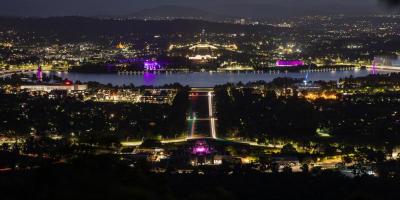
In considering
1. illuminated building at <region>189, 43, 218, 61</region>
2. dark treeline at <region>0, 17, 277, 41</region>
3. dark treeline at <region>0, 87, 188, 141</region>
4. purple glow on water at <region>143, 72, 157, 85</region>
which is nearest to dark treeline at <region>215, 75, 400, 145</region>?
dark treeline at <region>0, 87, 188, 141</region>

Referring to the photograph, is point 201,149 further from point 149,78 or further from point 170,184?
point 149,78

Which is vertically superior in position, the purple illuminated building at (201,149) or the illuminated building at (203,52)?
the purple illuminated building at (201,149)

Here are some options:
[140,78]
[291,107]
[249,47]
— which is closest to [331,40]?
[249,47]

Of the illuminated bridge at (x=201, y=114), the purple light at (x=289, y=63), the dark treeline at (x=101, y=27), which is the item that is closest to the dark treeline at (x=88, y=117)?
the illuminated bridge at (x=201, y=114)

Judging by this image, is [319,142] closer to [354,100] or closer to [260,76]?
[354,100]

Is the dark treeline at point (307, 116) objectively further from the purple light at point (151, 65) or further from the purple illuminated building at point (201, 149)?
the purple light at point (151, 65)


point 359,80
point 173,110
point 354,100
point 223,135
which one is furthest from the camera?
point 359,80
